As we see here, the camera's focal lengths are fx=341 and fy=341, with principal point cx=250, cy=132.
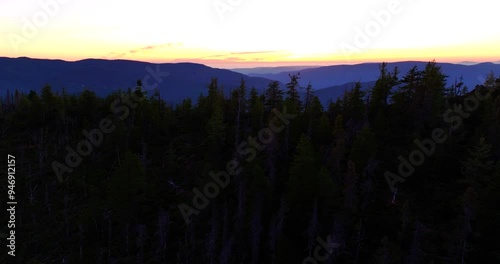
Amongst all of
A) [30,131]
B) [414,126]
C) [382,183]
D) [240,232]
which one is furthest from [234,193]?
[30,131]

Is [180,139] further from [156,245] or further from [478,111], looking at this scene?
[478,111]

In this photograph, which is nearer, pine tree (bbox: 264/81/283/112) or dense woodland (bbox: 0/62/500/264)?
dense woodland (bbox: 0/62/500/264)

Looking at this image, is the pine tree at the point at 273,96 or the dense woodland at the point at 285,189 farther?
the pine tree at the point at 273,96

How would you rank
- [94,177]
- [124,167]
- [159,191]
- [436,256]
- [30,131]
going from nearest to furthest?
1. [436,256]
2. [124,167]
3. [159,191]
4. [94,177]
5. [30,131]

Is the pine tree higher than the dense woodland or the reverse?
higher

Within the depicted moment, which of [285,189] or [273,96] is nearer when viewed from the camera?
[285,189]

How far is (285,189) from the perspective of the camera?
1635 inches

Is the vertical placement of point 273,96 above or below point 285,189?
above

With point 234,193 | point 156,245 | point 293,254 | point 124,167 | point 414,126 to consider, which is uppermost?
point 414,126

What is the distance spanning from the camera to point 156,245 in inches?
1622

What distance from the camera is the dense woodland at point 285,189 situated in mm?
34281

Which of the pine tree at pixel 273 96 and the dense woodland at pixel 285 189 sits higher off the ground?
the pine tree at pixel 273 96

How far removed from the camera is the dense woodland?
34281mm

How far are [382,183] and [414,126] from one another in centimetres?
1335
